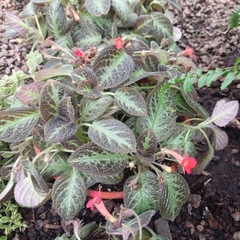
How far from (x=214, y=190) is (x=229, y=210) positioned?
3.5 inches

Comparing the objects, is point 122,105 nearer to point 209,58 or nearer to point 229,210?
point 229,210

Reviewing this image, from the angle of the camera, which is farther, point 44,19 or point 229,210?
point 44,19

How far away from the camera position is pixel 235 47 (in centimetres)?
Answer: 187

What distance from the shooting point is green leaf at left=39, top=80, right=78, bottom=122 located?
1.07 metres

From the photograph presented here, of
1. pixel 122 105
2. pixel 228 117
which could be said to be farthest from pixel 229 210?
pixel 122 105

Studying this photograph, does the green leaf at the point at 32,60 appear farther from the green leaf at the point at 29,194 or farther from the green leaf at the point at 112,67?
the green leaf at the point at 29,194

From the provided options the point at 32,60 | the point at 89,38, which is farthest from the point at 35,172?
the point at 89,38

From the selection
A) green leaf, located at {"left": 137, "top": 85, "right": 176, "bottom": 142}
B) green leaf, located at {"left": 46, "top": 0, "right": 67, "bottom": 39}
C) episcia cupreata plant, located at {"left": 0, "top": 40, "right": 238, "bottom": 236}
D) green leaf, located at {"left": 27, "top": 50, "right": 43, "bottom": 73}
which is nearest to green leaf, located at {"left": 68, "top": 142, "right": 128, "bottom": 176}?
episcia cupreata plant, located at {"left": 0, "top": 40, "right": 238, "bottom": 236}

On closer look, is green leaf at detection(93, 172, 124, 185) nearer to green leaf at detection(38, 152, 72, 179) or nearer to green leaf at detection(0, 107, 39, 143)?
green leaf at detection(38, 152, 72, 179)

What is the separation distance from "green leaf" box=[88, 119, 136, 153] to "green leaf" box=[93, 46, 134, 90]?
0.13m

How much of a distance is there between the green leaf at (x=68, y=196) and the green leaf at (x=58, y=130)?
0.48 feet

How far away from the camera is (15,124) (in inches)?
43.3

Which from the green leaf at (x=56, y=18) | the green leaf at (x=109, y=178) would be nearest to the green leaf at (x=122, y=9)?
the green leaf at (x=56, y=18)

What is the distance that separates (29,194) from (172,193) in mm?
422
